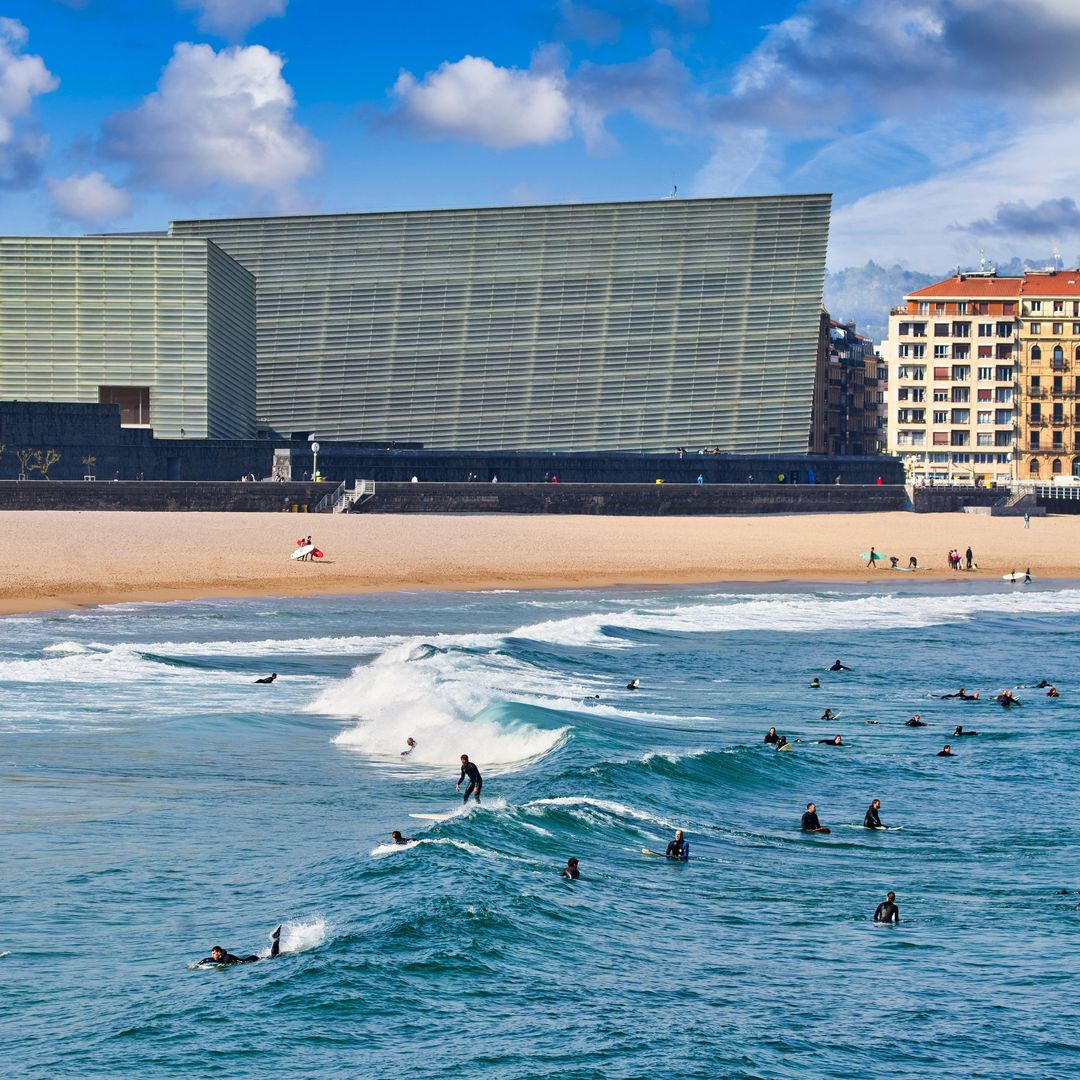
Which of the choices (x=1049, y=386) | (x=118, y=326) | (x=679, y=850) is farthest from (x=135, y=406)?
(x=679, y=850)

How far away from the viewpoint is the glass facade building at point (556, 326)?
109m

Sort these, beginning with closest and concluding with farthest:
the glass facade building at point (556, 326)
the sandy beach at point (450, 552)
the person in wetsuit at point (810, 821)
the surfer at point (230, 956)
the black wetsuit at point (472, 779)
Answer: the surfer at point (230, 956)
the person in wetsuit at point (810, 821)
the black wetsuit at point (472, 779)
the sandy beach at point (450, 552)
the glass facade building at point (556, 326)

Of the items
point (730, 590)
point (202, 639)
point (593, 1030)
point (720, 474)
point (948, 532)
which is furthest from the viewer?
point (720, 474)

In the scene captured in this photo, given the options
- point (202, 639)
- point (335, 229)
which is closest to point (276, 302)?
point (335, 229)

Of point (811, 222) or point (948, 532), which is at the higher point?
point (811, 222)

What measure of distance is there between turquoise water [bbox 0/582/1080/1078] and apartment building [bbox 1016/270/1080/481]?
92867 millimetres

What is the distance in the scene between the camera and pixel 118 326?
325 ft

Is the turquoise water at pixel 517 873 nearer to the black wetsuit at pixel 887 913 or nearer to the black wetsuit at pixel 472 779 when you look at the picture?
the black wetsuit at pixel 887 913

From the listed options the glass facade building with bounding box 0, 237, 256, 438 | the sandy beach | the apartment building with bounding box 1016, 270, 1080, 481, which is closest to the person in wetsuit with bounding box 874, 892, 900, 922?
the sandy beach

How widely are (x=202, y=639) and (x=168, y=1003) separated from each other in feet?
85.5

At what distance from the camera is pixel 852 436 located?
458 feet

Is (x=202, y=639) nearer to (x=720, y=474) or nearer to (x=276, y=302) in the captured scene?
(x=720, y=474)

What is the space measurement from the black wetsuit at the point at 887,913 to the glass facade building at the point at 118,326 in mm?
82549

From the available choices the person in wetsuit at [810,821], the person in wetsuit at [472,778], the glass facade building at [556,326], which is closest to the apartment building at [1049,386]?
the glass facade building at [556,326]
